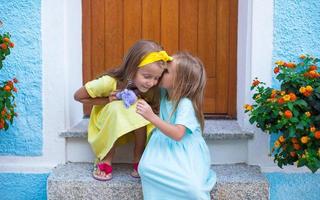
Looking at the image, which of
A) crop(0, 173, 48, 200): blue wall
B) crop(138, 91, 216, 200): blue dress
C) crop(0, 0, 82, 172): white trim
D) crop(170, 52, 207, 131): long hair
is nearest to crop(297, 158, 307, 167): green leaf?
crop(138, 91, 216, 200): blue dress

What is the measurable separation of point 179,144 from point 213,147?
0.52m

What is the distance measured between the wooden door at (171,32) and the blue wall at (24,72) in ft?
1.68

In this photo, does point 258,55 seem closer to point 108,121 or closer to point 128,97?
point 128,97

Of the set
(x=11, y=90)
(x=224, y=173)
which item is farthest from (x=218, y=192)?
(x=11, y=90)

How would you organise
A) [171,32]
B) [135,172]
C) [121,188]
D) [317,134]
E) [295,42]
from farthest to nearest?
[171,32] < [295,42] < [135,172] < [121,188] < [317,134]

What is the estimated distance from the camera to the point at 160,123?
2.66 m

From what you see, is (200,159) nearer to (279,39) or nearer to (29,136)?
(279,39)

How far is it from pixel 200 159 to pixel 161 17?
50.9 inches

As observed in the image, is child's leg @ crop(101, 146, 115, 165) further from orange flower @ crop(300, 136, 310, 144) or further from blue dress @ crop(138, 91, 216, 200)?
orange flower @ crop(300, 136, 310, 144)

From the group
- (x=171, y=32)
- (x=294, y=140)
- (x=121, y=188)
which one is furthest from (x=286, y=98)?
(x=171, y=32)

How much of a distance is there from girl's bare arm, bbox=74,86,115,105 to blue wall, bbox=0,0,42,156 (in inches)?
15.1

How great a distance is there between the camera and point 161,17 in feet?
12.1

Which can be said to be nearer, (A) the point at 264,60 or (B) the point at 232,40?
(A) the point at 264,60

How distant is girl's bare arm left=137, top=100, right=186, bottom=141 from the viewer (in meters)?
2.65
